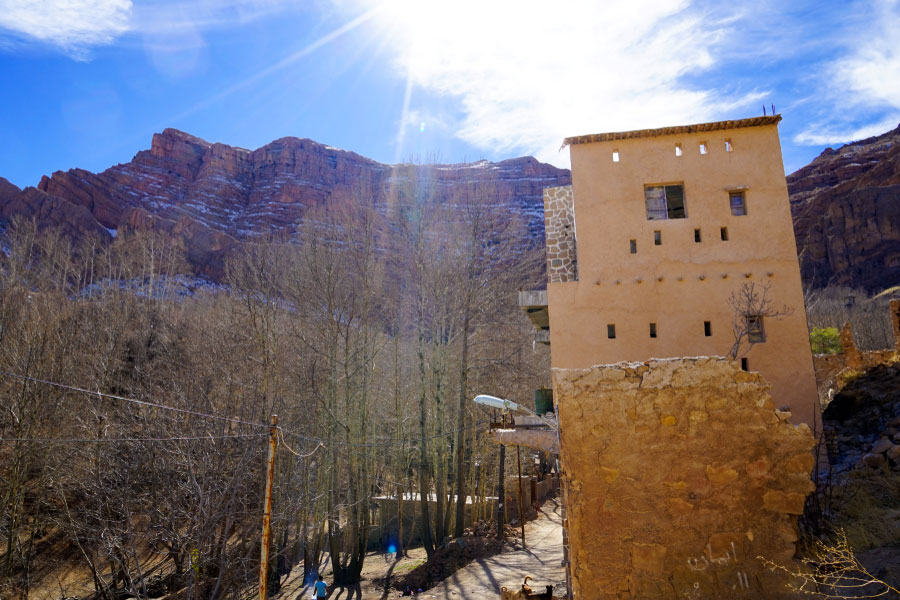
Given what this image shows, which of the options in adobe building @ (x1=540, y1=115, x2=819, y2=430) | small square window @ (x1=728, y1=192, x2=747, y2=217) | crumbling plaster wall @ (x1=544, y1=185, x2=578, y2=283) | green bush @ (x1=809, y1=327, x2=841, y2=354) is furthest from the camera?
green bush @ (x1=809, y1=327, x2=841, y2=354)

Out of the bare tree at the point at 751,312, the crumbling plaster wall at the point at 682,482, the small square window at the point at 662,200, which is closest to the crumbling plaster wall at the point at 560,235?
the small square window at the point at 662,200

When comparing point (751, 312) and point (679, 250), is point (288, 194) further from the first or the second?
point (751, 312)

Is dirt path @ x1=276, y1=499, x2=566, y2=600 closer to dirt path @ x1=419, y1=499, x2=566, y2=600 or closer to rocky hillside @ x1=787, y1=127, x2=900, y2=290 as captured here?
dirt path @ x1=419, y1=499, x2=566, y2=600

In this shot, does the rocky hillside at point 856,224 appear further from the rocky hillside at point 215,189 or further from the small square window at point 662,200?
the small square window at point 662,200

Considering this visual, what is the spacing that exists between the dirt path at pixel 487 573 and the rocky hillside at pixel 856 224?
55.8 meters

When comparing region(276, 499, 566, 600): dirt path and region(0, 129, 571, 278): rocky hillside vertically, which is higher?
region(0, 129, 571, 278): rocky hillside

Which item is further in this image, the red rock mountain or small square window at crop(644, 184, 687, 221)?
the red rock mountain

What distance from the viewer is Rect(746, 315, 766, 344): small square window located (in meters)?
16.2

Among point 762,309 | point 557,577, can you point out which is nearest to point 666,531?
point 557,577

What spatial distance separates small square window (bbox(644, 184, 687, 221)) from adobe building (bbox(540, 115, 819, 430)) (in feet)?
0.10

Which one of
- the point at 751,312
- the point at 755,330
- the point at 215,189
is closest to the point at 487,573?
the point at 755,330

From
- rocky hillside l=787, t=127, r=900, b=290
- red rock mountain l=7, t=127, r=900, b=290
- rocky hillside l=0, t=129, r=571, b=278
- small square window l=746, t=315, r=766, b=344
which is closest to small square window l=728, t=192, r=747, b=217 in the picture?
small square window l=746, t=315, r=766, b=344

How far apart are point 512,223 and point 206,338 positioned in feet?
53.9

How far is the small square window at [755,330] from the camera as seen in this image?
16.2 meters
